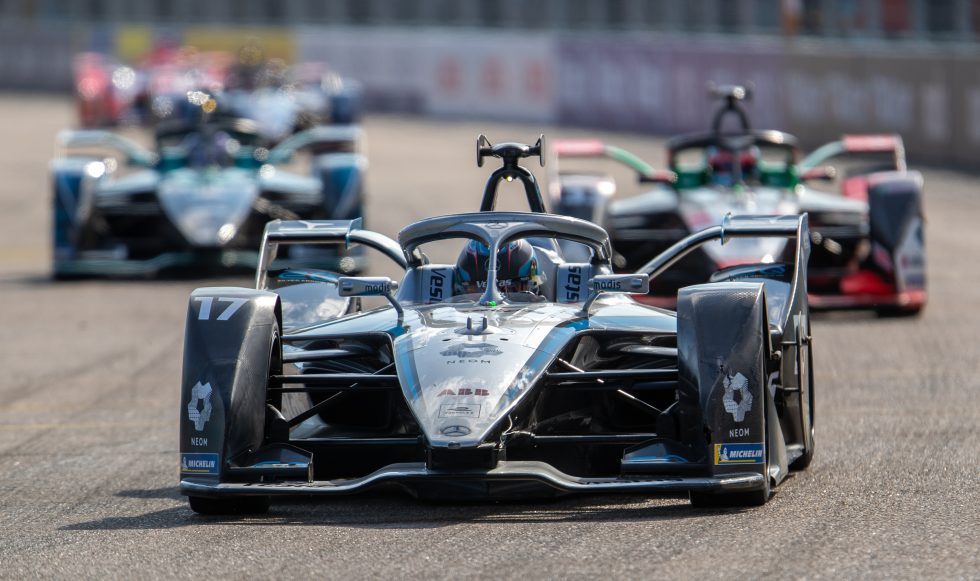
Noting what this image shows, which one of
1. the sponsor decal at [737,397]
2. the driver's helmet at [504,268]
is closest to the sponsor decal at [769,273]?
the driver's helmet at [504,268]

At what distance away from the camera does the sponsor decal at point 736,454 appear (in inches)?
288

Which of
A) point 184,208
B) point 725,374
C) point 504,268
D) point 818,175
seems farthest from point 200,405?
point 184,208

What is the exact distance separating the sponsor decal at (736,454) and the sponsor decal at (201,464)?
6.57 feet

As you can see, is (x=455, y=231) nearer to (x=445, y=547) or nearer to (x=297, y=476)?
(x=297, y=476)

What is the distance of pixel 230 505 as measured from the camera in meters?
7.61

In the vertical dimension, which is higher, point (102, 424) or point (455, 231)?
point (455, 231)

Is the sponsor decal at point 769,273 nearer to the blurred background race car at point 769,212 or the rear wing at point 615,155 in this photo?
the blurred background race car at point 769,212

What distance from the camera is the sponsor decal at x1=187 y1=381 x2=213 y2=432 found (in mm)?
7605

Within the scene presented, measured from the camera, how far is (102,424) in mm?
10695

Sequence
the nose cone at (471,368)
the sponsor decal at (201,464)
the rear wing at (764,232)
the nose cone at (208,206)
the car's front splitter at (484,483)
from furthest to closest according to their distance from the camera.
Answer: the nose cone at (208,206) → the rear wing at (764,232) → the sponsor decal at (201,464) → the nose cone at (471,368) → the car's front splitter at (484,483)

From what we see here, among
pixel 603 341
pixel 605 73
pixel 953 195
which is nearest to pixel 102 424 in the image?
pixel 603 341

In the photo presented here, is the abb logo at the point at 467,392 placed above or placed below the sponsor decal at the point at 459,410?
above

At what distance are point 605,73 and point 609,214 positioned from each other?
21.9 metres

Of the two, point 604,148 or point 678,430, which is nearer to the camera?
point 678,430
